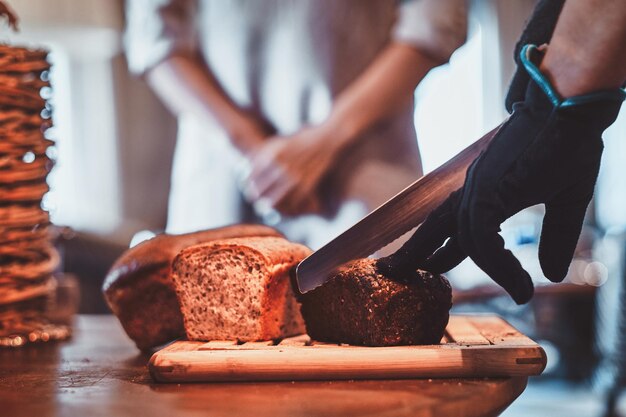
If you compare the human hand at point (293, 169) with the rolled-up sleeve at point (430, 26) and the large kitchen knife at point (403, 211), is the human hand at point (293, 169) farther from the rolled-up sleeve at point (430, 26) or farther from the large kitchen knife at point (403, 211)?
the large kitchen knife at point (403, 211)

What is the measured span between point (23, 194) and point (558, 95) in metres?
0.83

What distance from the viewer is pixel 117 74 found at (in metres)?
3.00

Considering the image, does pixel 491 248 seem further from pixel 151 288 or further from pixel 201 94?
pixel 201 94

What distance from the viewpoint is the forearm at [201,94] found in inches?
90.9

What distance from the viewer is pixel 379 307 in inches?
35.6

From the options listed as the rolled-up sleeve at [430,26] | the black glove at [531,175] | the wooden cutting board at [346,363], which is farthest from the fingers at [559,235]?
the rolled-up sleeve at [430,26]

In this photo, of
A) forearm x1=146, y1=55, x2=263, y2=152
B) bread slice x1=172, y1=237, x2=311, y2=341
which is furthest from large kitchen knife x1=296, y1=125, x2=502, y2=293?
forearm x1=146, y1=55, x2=263, y2=152

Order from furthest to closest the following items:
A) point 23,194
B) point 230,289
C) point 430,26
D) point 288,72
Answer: point 288,72 → point 430,26 → point 23,194 → point 230,289

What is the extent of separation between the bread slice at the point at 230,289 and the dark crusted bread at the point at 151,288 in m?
0.06

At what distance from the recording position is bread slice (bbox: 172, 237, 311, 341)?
38.3 inches

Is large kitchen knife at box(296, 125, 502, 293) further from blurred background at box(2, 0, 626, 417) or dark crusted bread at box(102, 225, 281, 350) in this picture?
blurred background at box(2, 0, 626, 417)

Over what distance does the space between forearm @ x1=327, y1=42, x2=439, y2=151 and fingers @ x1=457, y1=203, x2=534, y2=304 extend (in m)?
1.45

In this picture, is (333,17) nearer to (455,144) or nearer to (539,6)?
(455,144)

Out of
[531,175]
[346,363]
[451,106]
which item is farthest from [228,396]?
[451,106]
